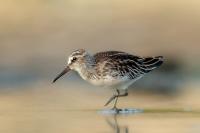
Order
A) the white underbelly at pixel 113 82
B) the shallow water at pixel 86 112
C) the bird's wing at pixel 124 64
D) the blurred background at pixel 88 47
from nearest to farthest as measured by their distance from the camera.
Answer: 1. the shallow water at pixel 86 112
2. the white underbelly at pixel 113 82
3. the bird's wing at pixel 124 64
4. the blurred background at pixel 88 47

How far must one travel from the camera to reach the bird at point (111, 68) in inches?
603

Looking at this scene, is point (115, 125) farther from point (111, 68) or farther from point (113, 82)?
point (111, 68)

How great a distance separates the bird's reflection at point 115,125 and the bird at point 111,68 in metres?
0.67

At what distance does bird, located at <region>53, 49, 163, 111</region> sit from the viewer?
1531cm

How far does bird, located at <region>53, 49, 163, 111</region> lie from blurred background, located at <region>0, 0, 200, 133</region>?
413 mm

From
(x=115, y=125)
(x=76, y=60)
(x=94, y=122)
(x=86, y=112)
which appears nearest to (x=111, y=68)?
(x=76, y=60)

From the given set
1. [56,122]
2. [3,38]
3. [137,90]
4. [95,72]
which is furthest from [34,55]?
[56,122]

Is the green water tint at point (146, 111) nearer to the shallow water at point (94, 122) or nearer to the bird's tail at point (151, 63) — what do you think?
the shallow water at point (94, 122)

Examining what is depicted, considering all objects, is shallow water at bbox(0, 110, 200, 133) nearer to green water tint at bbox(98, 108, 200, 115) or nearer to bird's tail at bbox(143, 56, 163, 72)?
green water tint at bbox(98, 108, 200, 115)

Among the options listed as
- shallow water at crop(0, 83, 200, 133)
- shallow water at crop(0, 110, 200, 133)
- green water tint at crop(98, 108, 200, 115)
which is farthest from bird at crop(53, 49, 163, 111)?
shallow water at crop(0, 110, 200, 133)

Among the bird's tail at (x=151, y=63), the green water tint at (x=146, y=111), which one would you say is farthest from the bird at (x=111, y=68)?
the green water tint at (x=146, y=111)

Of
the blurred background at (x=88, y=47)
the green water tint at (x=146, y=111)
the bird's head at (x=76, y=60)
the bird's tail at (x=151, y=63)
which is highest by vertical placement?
the bird's head at (x=76, y=60)

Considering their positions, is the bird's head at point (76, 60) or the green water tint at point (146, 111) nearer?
the green water tint at point (146, 111)

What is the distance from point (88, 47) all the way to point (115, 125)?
247 inches
